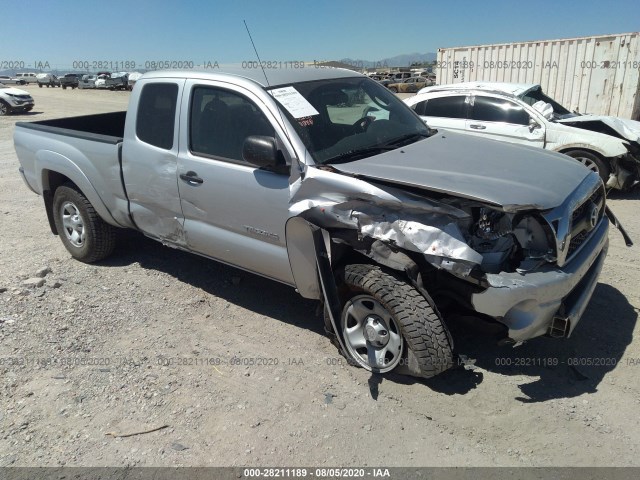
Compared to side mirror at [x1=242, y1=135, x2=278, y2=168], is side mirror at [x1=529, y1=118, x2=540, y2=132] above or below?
below

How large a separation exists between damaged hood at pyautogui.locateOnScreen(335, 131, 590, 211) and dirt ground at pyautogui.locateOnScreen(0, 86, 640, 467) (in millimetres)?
1084

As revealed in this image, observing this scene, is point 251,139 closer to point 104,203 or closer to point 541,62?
point 104,203

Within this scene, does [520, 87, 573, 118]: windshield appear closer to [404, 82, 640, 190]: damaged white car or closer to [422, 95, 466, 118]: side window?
[404, 82, 640, 190]: damaged white car

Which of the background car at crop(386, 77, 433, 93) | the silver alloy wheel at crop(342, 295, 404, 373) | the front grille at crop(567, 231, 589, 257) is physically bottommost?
the background car at crop(386, 77, 433, 93)

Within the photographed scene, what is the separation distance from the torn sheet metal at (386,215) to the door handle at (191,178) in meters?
0.94

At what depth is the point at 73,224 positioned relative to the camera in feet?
18.1

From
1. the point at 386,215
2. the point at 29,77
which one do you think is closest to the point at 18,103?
the point at 386,215

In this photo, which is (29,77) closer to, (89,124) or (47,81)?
(47,81)

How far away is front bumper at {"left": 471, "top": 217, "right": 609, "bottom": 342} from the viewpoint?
9.60ft

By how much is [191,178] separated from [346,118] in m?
1.31

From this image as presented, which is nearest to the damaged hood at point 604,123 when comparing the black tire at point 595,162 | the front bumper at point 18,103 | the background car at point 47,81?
the black tire at point 595,162

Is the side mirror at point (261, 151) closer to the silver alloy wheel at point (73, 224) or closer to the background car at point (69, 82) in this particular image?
the silver alloy wheel at point (73, 224)

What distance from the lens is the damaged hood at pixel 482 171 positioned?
9.89ft

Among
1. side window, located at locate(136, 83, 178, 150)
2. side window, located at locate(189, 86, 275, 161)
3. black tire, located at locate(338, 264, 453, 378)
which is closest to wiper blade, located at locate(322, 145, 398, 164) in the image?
side window, located at locate(189, 86, 275, 161)
